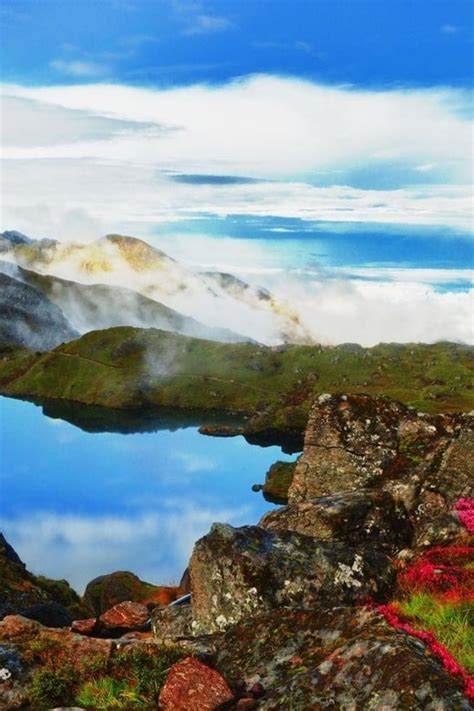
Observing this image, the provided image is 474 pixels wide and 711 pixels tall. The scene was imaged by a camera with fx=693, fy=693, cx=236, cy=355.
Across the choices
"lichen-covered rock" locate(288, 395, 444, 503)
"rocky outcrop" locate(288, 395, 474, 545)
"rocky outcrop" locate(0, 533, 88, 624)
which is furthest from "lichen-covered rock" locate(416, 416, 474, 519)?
"rocky outcrop" locate(0, 533, 88, 624)

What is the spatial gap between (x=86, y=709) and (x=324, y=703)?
16.4ft

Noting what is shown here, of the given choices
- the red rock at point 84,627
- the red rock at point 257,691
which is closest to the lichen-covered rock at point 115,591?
the red rock at point 84,627

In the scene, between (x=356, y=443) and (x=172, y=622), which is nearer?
(x=172, y=622)

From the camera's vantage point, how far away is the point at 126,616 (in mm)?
25953

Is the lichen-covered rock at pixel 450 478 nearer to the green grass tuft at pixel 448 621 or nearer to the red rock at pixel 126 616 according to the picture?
the red rock at pixel 126 616

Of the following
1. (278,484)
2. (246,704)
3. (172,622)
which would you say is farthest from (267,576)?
(278,484)

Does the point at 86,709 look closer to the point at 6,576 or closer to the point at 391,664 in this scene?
the point at 391,664

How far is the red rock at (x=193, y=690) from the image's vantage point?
1335cm

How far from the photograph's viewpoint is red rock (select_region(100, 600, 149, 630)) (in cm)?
2522

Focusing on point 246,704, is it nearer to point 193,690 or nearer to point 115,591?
point 193,690

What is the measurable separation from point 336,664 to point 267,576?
28.1ft

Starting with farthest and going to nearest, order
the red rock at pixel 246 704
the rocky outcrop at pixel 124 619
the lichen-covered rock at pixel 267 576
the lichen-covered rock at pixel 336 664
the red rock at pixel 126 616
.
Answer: the red rock at pixel 126 616 < the rocky outcrop at pixel 124 619 < the lichen-covered rock at pixel 267 576 < the red rock at pixel 246 704 < the lichen-covered rock at pixel 336 664

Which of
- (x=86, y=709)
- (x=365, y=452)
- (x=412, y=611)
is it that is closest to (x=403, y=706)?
(x=412, y=611)

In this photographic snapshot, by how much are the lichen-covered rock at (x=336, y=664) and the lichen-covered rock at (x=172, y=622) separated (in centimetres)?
595
